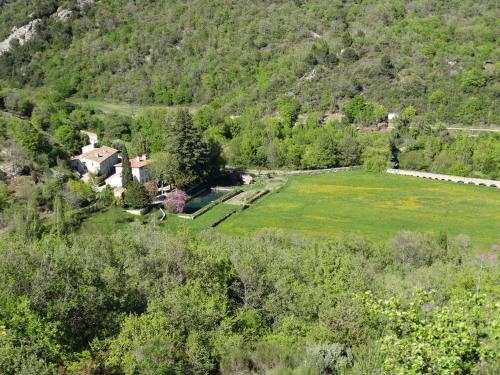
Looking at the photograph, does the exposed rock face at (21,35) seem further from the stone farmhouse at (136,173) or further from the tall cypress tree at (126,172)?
the tall cypress tree at (126,172)

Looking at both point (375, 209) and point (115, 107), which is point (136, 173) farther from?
point (115, 107)

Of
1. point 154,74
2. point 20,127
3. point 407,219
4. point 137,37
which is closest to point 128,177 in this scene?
Answer: point 20,127

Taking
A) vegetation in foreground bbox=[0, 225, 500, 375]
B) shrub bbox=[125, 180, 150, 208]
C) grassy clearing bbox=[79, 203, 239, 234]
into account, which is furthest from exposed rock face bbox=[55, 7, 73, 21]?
vegetation in foreground bbox=[0, 225, 500, 375]

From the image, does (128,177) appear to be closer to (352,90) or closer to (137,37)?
(352,90)

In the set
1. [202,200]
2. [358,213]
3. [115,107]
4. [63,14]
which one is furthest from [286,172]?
[63,14]

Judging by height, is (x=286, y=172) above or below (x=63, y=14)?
below
